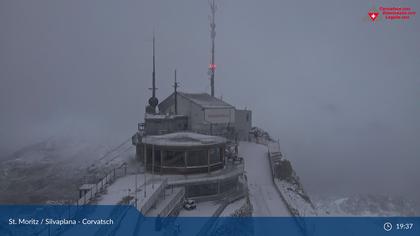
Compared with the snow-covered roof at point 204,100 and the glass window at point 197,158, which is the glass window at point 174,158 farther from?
the snow-covered roof at point 204,100

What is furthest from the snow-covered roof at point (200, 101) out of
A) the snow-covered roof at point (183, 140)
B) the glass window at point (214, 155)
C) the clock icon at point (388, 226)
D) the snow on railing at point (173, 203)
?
the clock icon at point (388, 226)

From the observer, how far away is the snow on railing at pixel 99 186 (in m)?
19.6

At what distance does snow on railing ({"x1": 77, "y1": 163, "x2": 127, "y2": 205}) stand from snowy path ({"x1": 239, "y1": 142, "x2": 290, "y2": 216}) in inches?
373

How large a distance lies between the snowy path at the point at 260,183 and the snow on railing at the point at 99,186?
9.47 meters

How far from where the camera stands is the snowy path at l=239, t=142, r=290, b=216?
83.5ft

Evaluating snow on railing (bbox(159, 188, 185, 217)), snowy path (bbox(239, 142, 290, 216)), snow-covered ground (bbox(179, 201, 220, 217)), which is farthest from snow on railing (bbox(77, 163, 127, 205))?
snowy path (bbox(239, 142, 290, 216))

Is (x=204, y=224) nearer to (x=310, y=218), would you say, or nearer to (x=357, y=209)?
(x=310, y=218)

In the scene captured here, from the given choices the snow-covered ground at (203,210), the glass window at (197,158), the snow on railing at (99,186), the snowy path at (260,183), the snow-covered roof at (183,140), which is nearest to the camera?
the snow on railing at (99,186)

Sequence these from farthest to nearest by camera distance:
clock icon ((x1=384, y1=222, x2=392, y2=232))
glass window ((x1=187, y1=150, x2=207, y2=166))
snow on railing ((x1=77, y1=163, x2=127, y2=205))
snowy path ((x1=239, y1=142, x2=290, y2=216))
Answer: glass window ((x1=187, y1=150, x2=207, y2=166)) → snowy path ((x1=239, y1=142, x2=290, y2=216)) → snow on railing ((x1=77, y1=163, x2=127, y2=205)) → clock icon ((x1=384, y1=222, x2=392, y2=232))

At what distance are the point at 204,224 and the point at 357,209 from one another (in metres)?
57.5

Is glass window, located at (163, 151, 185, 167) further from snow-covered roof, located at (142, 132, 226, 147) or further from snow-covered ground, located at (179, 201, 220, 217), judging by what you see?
snow-covered ground, located at (179, 201, 220, 217)

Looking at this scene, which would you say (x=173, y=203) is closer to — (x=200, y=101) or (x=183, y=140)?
(x=183, y=140)

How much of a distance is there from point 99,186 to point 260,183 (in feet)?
47.6

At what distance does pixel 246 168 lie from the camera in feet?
114
